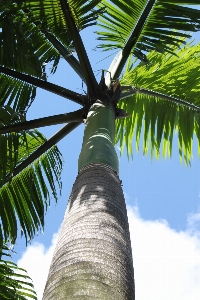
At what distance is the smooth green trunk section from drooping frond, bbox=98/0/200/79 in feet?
2.79

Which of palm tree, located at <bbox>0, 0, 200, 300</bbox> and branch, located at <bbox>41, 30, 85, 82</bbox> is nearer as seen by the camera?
palm tree, located at <bbox>0, 0, 200, 300</bbox>

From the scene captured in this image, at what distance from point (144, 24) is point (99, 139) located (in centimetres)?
173

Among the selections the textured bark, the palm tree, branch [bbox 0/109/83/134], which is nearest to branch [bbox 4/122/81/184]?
the palm tree

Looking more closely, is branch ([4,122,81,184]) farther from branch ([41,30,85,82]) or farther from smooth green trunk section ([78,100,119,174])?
smooth green trunk section ([78,100,119,174])

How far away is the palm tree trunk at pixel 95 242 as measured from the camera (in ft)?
4.79

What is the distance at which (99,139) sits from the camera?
106 inches

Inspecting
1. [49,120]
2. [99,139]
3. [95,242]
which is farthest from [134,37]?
[95,242]

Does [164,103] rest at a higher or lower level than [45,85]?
higher

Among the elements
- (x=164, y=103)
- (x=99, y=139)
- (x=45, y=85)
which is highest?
(x=164, y=103)

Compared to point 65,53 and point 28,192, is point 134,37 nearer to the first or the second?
point 65,53

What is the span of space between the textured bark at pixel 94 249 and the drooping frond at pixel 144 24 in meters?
1.91

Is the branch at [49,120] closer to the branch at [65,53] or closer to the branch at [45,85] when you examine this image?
the branch at [45,85]

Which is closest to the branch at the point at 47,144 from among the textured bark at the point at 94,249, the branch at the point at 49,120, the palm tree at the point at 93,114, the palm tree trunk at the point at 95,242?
the palm tree at the point at 93,114

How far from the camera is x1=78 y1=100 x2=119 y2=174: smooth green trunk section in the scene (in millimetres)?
2525
